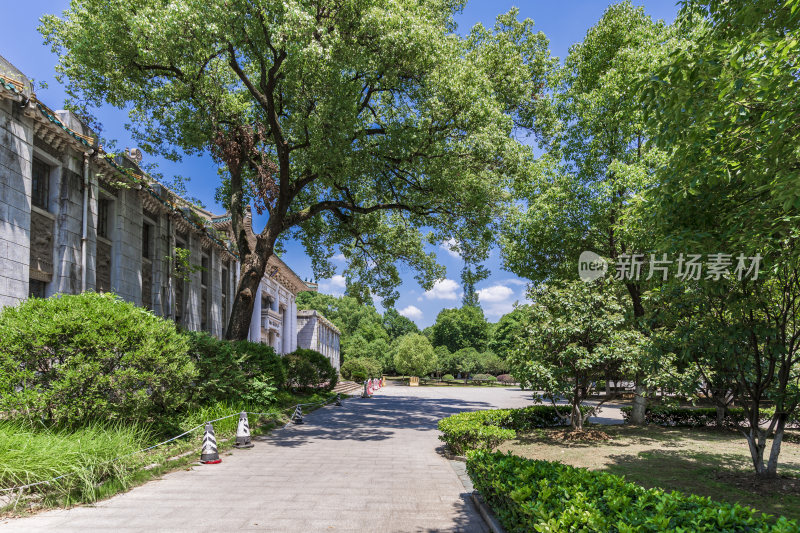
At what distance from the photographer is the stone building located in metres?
9.77

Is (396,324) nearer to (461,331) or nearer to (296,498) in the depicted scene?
(461,331)

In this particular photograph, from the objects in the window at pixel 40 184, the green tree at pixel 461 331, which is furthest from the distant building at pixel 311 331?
the window at pixel 40 184

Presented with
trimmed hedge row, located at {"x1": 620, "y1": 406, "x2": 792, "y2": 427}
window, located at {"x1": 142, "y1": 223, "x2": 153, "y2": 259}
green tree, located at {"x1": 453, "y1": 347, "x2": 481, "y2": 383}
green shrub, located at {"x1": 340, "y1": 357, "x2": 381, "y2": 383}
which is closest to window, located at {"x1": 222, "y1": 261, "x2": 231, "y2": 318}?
window, located at {"x1": 142, "y1": 223, "x2": 153, "y2": 259}

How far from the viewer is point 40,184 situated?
11250mm

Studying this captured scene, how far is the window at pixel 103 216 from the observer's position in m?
13.7

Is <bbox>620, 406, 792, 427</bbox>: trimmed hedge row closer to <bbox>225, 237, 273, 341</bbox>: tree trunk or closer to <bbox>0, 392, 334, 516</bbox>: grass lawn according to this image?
<bbox>225, 237, 273, 341</bbox>: tree trunk

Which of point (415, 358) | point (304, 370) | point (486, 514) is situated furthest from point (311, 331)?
point (486, 514)

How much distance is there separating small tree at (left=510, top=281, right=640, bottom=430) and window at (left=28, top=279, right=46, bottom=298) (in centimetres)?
1167

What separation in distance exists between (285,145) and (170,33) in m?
4.27

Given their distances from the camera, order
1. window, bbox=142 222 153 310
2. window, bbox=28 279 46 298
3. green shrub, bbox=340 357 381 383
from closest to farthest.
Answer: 1. window, bbox=28 279 46 298
2. window, bbox=142 222 153 310
3. green shrub, bbox=340 357 381 383

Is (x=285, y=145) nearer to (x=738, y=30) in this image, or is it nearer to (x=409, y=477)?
(x=409, y=477)

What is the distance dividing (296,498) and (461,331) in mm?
66996

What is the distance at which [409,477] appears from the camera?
7.77 m

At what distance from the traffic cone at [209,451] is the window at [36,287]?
600 centimetres
